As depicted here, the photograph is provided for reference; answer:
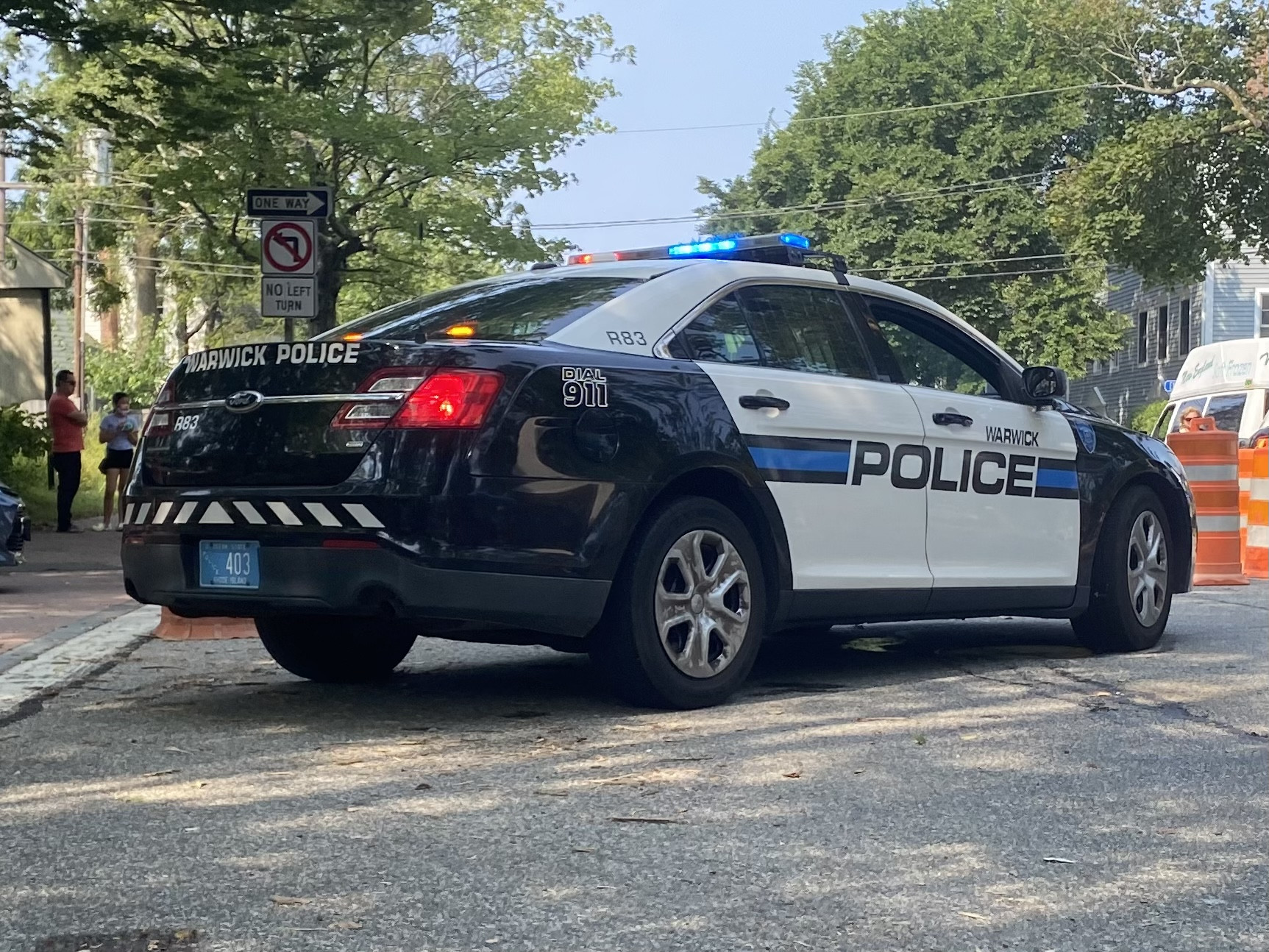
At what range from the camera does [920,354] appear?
764 centimetres

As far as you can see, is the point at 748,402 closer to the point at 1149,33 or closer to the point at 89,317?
the point at 1149,33

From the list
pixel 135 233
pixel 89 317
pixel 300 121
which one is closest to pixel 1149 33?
pixel 300 121

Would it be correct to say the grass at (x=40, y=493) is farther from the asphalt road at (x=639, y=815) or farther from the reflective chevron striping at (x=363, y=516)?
the reflective chevron striping at (x=363, y=516)

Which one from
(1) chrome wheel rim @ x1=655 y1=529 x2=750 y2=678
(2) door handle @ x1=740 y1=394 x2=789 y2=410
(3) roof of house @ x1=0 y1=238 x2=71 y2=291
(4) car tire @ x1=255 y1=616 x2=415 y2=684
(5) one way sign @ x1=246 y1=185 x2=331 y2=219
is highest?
(3) roof of house @ x1=0 y1=238 x2=71 y2=291

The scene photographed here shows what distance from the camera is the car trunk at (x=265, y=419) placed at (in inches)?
234

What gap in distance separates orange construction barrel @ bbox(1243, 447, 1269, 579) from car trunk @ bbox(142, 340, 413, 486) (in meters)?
10.6

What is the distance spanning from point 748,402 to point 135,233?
36877 millimetres

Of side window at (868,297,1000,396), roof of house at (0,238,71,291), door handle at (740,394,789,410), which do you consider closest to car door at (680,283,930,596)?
door handle at (740,394,789,410)

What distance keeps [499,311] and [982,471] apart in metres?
2.32

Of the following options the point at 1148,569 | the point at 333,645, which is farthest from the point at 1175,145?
the point at 333,645

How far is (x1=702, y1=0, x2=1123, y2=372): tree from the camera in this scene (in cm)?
4975

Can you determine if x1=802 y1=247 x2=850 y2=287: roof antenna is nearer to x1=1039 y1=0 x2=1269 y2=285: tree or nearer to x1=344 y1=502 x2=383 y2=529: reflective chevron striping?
x1=344 y1=502 x2=383 y2=529: reflective chevron striping

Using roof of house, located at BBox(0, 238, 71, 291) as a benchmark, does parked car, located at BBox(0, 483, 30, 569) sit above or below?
below

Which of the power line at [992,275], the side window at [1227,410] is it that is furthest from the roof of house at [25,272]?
the power line at [992,275]
